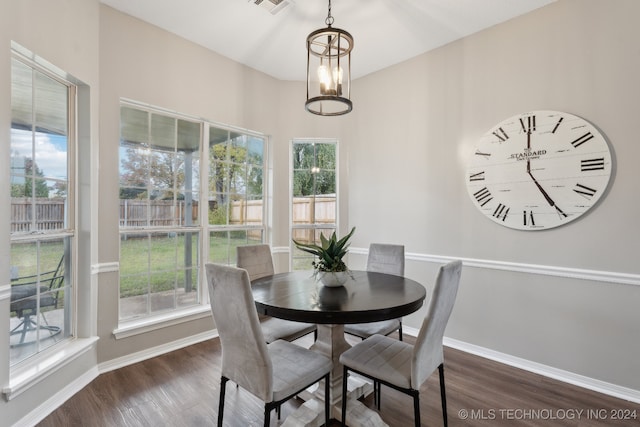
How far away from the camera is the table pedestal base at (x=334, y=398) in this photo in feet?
6.03

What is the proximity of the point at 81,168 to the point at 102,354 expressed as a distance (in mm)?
1532

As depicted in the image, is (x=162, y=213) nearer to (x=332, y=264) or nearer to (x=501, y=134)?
(x=332, y=264)

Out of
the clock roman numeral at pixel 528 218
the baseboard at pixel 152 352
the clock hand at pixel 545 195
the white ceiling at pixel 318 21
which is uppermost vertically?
the white ceiling at pixel 318 21

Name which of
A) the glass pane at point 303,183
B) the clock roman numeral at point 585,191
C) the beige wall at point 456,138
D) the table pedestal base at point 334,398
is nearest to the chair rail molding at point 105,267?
the beige wall at point 456,138

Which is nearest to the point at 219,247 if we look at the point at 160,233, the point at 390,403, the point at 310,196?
the point at 160,233

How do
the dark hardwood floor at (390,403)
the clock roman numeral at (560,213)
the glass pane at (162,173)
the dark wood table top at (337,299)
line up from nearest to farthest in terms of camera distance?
the dark wood table top at (337,299), the dark hardwood floor at (390,403), the clock roman numeral at (560,213), the glass pane at (162,173)

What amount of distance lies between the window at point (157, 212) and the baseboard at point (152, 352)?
33 centimetres

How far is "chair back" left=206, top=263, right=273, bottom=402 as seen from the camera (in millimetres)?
1463

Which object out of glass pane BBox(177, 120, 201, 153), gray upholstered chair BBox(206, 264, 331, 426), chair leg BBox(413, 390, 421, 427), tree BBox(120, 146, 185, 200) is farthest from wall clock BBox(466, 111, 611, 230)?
tree BBox(120, 146, 185, 200)

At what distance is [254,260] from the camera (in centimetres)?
267

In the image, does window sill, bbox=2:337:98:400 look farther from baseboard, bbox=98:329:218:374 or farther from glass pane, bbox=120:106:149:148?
glass pane, bbox=120:106:149:148

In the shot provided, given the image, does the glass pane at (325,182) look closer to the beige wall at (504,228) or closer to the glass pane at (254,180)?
the beige wall at (504,228)

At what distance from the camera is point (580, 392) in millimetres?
2266

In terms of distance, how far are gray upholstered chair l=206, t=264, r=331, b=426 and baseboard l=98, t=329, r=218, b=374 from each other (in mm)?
1507
